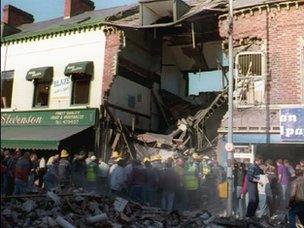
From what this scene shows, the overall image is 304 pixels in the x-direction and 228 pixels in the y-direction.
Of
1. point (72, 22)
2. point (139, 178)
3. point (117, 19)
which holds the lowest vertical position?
point (139, 178)

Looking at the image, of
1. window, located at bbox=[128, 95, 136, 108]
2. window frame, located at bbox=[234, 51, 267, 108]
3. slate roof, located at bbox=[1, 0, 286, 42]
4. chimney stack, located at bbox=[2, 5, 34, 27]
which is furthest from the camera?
chimney stack, located at bbox=[2, 5, 34, 27]

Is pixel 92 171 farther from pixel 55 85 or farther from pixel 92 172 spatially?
pixel 55 85

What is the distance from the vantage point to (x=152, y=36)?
24.8 metres

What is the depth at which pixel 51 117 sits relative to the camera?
22438 millimetres

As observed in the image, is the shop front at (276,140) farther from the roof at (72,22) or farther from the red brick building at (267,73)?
the roof at (72,22)

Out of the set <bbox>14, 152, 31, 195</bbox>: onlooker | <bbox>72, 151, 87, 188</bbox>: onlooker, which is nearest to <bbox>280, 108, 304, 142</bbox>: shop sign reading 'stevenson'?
<bbox>72, 151, 87, 188</bbox>: onlooker

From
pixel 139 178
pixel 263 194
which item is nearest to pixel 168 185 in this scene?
pixel 139 178

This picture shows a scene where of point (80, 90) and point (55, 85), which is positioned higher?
point (55, 85)

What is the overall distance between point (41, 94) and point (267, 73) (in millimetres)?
11503

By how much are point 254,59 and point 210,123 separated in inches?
202

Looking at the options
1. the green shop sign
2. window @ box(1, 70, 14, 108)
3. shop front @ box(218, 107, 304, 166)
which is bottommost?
shop front @ box(218, 107, 304, 166)

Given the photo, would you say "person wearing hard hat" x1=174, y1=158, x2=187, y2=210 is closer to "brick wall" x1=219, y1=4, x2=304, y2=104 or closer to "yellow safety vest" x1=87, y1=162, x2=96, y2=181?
"yellow safety vest" x1=87, y1=162, x2=96, y2=181

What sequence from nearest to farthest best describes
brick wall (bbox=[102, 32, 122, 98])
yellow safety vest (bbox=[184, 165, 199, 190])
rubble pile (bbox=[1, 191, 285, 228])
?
rubble pile (bbox=[1, 191, 285, 228])
yellow safety vest (bbox=[184, 165, 199, 190])
brick wall (bbox=[102, 32, 122, 98])

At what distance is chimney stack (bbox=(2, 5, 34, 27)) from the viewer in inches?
1123
